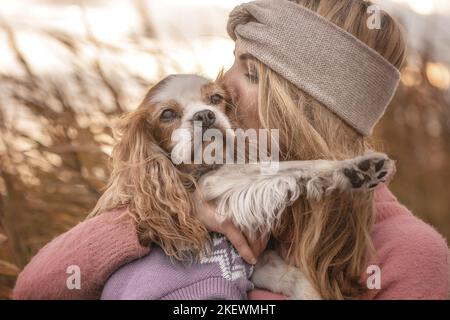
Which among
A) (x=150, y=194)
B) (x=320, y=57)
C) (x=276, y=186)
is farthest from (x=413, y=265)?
(x=150, y=194)

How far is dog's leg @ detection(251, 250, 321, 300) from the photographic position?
Answer: 76.6 inches

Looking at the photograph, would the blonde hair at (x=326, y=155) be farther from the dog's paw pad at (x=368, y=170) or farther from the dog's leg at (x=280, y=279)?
the dog's paw pad at (x=368, y=170)

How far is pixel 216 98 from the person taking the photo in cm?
222

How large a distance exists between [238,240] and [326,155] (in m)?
0.40

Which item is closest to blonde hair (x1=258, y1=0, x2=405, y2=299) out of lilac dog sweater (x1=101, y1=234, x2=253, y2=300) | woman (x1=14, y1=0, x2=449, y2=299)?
woman (x1=14, y1=0, x2=449, y2=299)

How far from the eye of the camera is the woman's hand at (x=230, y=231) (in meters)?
1.93

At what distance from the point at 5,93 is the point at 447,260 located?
2074mm

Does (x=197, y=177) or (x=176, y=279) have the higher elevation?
(x=197, y=177)

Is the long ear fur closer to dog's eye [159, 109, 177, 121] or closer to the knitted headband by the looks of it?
dog's eye [159, 109, 177, 121]

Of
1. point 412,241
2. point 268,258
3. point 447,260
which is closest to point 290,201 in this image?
point 268,258

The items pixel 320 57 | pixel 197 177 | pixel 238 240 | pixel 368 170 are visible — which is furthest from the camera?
pixel 197 177

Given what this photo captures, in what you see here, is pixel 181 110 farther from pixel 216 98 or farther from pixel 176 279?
pixel 176 279

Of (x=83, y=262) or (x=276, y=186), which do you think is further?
(x=276, y=186)

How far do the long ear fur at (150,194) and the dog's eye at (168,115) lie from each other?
0.06 m
